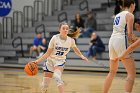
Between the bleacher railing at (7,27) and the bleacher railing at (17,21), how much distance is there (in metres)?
0.25

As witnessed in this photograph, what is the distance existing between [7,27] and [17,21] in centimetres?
67

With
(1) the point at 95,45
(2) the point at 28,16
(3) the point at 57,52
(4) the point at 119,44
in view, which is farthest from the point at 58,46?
(2) the point at 28,16

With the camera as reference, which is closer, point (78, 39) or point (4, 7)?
point (4, 7)

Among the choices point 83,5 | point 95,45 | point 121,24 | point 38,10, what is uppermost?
point 83,5

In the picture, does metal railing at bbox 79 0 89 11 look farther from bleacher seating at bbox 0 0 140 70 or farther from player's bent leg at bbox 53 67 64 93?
player's bent leg at bbox 53 67 64 93

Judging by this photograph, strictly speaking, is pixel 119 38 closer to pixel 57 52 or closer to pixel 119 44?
pixel 119 44

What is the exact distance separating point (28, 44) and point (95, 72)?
5299 mm

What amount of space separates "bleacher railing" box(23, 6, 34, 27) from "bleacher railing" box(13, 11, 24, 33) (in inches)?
9.5

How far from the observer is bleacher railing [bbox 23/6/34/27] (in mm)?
21047

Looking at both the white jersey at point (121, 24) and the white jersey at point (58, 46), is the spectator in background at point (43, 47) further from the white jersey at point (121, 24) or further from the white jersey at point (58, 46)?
the white jersey at point (121, 24)

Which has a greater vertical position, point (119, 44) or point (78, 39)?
point (119, 44)

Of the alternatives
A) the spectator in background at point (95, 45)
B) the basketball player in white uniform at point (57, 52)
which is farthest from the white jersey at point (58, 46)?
the spectator in background at point (95, 45)

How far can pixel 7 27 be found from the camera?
2108 cm

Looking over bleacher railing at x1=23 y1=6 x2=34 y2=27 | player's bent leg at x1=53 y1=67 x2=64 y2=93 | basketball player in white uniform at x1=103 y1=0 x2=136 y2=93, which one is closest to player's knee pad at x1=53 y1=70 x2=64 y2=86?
player's bent leg at x1=53 y1=67 x2=64 y2=93
